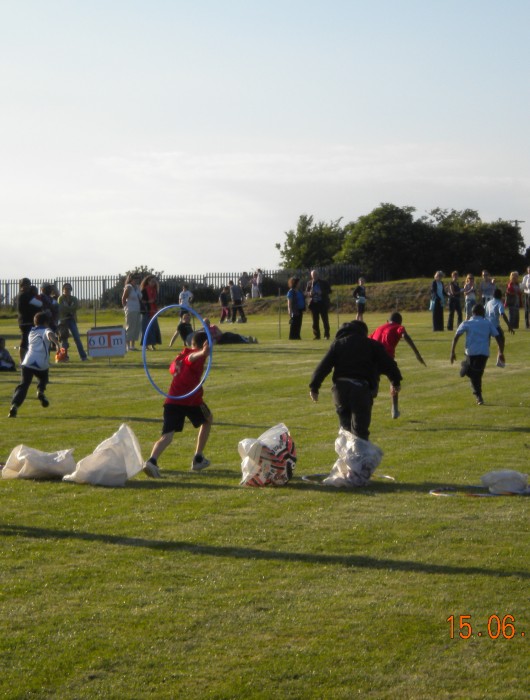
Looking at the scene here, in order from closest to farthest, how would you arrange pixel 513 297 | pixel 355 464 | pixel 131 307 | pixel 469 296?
pixel 355 464
pixel 131 307
pixel 513 297
pixel 469 296

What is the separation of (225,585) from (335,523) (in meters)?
2.16

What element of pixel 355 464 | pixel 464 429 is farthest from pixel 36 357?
pixel 355 464

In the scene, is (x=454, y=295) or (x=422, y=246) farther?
(x=422, y=246)

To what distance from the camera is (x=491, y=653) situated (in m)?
6.54

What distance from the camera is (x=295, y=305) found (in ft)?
110

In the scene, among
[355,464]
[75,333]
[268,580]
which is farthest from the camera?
[75,333]

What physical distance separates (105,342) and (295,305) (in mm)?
8083

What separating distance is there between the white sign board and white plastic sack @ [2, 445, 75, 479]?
14.9 m

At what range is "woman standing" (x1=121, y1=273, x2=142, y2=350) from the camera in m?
29.0

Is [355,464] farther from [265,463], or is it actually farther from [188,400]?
[188,400]

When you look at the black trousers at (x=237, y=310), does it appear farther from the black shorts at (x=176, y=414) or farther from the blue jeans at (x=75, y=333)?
the black shorts at (x=176, y=414)

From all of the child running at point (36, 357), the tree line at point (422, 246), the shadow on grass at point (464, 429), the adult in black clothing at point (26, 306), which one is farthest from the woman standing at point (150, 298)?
the tree line at point (422, 246)

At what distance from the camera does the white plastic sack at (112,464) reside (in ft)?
38.7

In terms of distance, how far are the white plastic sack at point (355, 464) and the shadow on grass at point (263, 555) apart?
2778 millimetres
